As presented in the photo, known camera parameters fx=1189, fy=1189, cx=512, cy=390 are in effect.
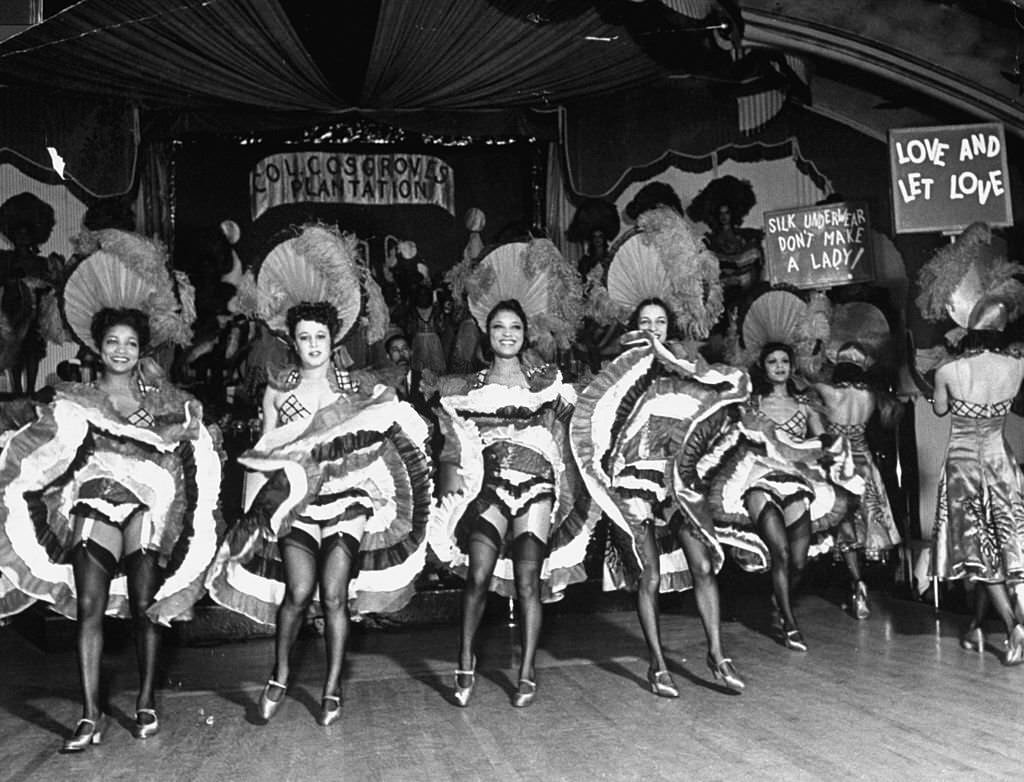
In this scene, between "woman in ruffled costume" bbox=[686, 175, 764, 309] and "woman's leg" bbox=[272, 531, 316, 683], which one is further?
"woman in ruffled costume" bbox=[686, 175, 764, 309]

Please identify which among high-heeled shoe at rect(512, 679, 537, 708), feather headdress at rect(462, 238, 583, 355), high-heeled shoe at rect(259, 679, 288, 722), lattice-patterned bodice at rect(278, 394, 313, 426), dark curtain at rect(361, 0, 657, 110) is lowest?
high-heeled shoe at rect(512, 679, 537, 708)

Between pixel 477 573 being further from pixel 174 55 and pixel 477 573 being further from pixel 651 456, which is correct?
pixel 174 55

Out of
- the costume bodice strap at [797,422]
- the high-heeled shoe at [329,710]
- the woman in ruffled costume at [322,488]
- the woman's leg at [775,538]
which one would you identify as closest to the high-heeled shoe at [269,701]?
the woman in ruffled costume at [322,488]

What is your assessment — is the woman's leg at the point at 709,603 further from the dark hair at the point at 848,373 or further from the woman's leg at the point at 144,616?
the dark hair at the point at 848,373

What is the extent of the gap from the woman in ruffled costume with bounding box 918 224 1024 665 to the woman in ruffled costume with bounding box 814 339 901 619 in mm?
1407

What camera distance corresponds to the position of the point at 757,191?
33.4 ft

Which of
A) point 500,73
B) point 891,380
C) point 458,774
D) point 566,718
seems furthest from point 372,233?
point 458,774

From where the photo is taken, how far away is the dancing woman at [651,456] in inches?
210

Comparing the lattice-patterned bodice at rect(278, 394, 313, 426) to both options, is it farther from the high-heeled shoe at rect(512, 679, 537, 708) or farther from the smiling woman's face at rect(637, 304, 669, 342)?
the smiling woman's face at rect(637, 304, 669, 342)

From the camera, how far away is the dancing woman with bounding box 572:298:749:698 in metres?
5.34

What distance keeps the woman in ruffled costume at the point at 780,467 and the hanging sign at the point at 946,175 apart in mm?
862

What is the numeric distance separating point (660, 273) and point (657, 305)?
0.53 ft

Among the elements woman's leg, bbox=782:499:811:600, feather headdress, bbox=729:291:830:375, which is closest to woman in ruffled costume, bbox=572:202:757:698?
woman's leg, bbox=782:499:811:600

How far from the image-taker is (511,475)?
17.7 ft
